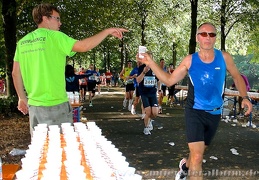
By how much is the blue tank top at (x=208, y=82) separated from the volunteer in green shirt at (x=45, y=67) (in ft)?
4.77

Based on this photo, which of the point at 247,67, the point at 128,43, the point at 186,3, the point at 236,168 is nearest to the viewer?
the point at 236,168

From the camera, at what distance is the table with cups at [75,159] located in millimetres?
2066

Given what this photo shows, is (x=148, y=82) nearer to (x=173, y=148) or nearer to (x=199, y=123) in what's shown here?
(x=173, y=148)

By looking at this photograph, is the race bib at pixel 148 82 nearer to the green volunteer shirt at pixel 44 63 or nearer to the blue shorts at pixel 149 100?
the blue shorts at pixel 149 100

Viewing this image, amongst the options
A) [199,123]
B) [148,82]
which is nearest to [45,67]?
[199,123]

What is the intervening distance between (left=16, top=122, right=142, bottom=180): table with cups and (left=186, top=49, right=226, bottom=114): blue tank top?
2149mm

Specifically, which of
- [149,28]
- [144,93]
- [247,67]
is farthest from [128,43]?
[144,93]

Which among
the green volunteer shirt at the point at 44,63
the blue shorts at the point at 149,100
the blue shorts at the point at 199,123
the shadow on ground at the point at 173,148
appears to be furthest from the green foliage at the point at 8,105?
the green volunteer shirt at the point at 44,63

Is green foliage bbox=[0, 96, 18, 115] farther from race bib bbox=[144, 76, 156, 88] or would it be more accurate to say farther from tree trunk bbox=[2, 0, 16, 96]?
race bib bbox=[144, 76, 156, 88]

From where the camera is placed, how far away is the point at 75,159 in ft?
7.52

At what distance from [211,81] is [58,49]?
1.99 meters

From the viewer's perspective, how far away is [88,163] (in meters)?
2.37

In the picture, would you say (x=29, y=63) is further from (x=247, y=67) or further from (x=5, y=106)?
(x=247, y=67)

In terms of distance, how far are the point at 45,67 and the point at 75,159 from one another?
1.74 meters
